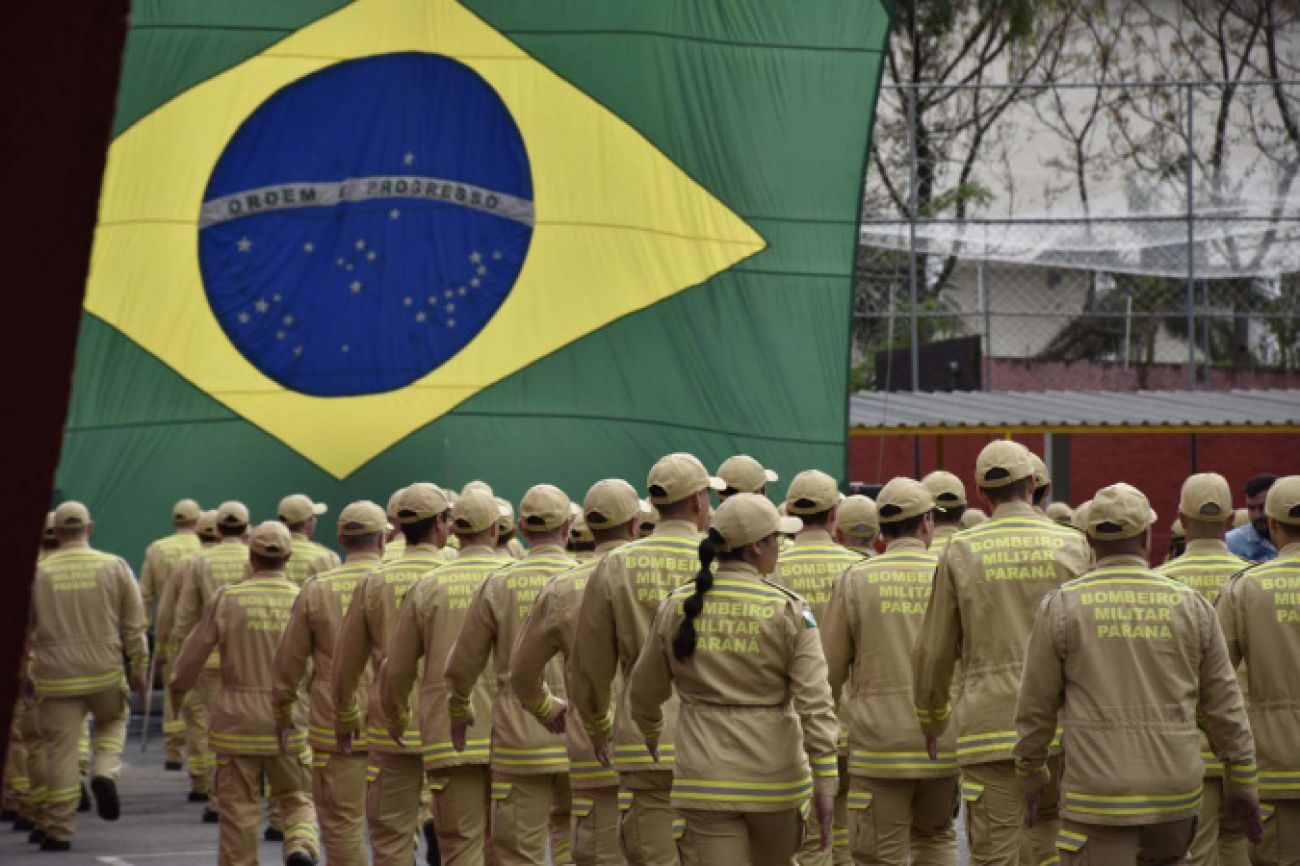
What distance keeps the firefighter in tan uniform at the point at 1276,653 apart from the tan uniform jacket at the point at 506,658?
285 centimetres

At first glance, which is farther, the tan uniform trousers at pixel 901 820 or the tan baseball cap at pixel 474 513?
the tan baseball cap at pixel 474 513

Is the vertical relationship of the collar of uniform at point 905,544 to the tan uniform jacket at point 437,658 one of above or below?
above

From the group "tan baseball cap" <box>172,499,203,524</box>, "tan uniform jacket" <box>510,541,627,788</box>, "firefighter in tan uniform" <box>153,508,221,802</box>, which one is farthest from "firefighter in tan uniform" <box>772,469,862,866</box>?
"tan baseball cap" <box>172,499,203,524</box>

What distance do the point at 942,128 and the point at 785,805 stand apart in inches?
870

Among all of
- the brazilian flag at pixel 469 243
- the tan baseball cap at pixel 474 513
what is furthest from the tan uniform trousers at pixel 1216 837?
the brazilian flag at pixel 469 243

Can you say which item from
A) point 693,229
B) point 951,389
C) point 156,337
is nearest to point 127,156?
point 156,337

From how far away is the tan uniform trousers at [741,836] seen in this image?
6.87 m

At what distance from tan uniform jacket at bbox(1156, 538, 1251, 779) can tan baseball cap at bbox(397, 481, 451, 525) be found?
3528 mm

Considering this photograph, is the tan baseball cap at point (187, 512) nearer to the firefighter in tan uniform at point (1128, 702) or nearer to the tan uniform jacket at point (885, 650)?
the tan uniform jacket at point (885, 650)

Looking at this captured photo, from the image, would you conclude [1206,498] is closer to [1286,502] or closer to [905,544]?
[1286,502]

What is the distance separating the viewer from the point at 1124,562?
7.06 meters

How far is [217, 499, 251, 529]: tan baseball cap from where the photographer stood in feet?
45.5

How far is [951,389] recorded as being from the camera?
22.6 meters

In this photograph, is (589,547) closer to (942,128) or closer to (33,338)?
(33,338)
